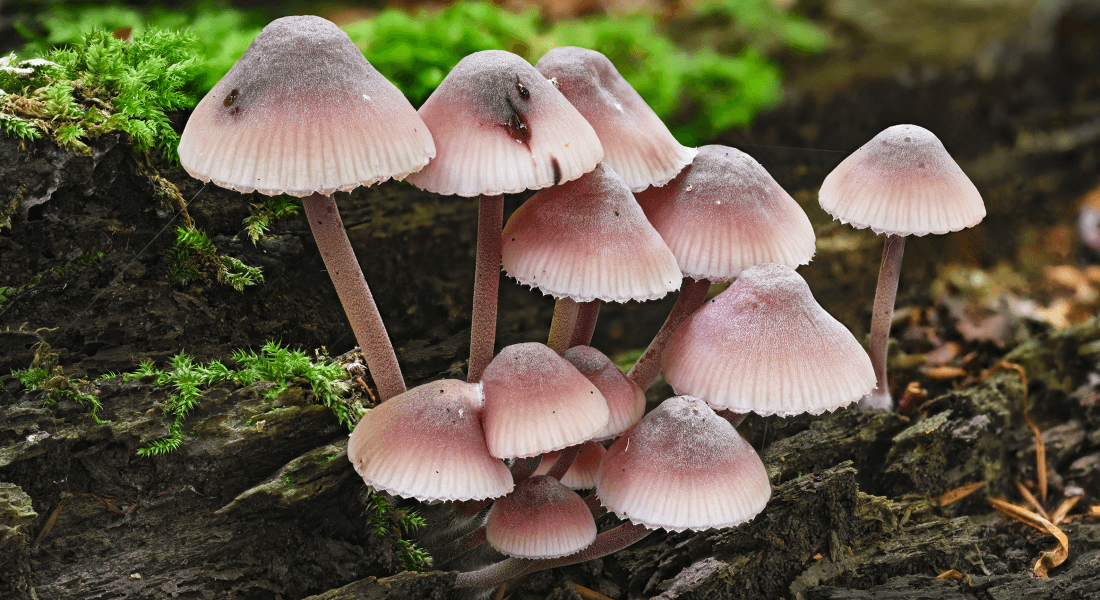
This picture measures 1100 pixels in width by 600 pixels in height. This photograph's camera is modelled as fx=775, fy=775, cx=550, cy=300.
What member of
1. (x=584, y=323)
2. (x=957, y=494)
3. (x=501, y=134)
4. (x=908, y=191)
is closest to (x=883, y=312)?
(x=908, y=191)

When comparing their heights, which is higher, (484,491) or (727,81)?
(727,81)

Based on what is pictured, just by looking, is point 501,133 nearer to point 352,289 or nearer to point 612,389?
point 352,289

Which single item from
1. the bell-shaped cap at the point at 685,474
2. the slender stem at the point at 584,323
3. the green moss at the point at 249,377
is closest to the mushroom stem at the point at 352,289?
the green moss at the point at 249,377

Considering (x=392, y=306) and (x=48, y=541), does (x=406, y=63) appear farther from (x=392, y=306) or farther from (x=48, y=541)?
(x=48, y=541)

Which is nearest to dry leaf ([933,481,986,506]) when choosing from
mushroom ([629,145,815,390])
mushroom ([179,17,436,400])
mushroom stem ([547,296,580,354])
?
mushroom ([629,145,815,390])

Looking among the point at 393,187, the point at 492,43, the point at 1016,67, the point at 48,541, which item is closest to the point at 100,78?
the point at 393,187

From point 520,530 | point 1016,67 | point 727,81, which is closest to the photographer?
point 520,530
